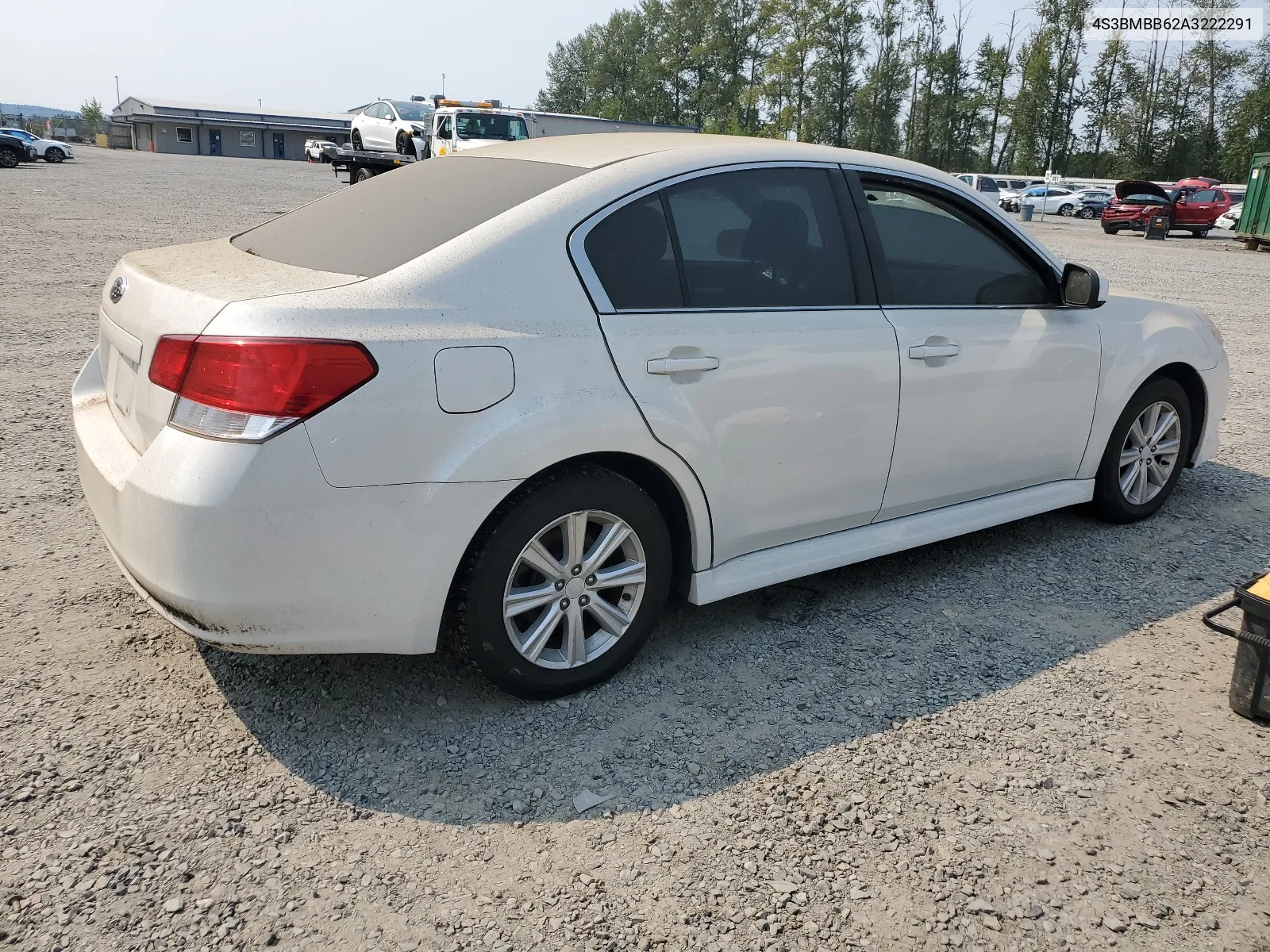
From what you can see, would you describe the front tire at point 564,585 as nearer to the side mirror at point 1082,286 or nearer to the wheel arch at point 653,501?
the wheel arch at point 653,501

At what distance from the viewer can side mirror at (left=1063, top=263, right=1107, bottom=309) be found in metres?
4.18

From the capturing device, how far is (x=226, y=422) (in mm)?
2602

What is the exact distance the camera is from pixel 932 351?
3787 mm

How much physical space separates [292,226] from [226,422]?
1.26 meters

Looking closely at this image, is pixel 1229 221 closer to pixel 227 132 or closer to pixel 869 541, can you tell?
pixel 869 541

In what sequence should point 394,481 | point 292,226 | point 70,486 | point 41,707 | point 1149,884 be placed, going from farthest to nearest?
point 70,486
point 292,226
point 41,707
point 394,481
point 1149,884

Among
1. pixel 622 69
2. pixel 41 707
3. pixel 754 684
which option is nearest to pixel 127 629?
pixel 41 707

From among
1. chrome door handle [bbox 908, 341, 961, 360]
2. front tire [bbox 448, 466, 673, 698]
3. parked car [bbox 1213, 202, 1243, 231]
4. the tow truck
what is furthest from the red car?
front tire [bbox 448, 466, 673, 698]

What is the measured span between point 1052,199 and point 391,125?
85.7 ft

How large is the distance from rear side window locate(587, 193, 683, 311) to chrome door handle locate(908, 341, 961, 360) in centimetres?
100

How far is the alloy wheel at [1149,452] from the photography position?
15.9 ft

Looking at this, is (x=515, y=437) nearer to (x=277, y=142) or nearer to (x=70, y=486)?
(x=70, y=486)

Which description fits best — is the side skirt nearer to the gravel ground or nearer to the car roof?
the gravel ground

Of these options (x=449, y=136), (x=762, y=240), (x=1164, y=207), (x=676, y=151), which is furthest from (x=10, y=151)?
(x=762, y=240)
